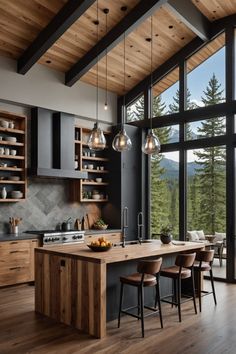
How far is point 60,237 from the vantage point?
6.81m

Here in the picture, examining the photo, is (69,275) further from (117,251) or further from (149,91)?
(149,91)

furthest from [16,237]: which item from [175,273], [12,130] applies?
[175,273]

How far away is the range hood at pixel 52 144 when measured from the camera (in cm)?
691

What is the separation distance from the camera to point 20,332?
4.11 meters

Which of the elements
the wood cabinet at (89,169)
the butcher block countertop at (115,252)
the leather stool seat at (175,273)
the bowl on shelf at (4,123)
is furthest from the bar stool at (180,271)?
the bowl on shelf at (4,123)

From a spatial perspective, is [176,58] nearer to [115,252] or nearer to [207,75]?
[207,75]

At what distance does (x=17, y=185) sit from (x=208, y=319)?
13.8 feet

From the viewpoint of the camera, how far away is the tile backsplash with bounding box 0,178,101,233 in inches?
268

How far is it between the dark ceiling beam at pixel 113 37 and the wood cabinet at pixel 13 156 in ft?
4.97

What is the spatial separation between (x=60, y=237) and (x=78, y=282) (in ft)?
8.60

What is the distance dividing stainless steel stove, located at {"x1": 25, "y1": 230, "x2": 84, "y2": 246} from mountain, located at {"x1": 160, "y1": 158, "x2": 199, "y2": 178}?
2.35 m

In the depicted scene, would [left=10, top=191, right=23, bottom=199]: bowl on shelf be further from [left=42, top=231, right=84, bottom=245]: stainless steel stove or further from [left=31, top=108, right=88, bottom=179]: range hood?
[left=42, top=231, right=84, bottom=245]: stainless steel stove

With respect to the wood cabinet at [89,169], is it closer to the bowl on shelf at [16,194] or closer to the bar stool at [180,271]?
the bowl on shelf at [16,194]

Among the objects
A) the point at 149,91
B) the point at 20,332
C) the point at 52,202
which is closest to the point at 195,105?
the point at 149,91
